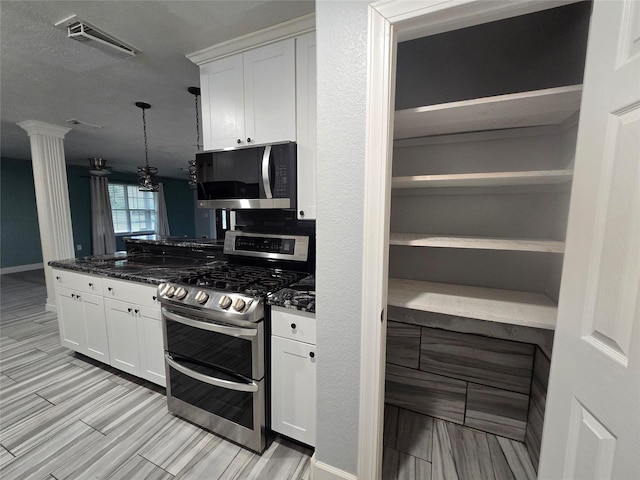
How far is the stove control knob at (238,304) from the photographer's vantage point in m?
1.39

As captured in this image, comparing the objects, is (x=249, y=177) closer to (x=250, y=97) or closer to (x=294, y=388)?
(x=250, y=97)

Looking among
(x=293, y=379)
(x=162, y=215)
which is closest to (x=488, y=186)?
(x=293, y=379)

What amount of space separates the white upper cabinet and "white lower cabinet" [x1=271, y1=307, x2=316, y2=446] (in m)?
1.10

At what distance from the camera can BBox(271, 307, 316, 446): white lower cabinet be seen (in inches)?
54.9

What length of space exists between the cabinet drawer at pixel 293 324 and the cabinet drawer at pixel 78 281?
161cm

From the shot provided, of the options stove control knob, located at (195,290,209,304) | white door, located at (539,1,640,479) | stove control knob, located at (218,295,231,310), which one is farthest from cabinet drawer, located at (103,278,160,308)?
white door, located at (539,1,640,479)

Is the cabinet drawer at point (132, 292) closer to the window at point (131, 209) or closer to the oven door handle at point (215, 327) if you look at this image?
the oven door handle at point (215, 327)

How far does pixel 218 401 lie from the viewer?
5.18 ft

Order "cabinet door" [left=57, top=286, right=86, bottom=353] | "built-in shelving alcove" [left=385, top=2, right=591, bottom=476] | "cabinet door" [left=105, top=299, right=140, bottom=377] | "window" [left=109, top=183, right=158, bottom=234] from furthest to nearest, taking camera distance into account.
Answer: "window" [left=109, top=183, right=158, bottom=234], "cabinet door" [left=57, top=286, right=86, bottom=353], "cabinet door" [left=105, top=299, right=140, bottom=377], "built-in shelving alcove" [left=385, top=2, right=591, bottom=476]

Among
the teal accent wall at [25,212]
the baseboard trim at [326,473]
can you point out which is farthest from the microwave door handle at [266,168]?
the teal accent wall at [25,212]

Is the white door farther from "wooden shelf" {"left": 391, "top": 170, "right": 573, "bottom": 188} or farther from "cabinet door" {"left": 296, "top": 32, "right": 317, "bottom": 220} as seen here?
"cabinet door" {"left": 296, "top": 32, "right": 317, "bottom": 220}

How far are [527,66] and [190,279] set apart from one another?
7.44ft

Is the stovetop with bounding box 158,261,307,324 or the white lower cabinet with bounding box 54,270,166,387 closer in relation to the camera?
the stovetop with bounding box 158,261,307,324

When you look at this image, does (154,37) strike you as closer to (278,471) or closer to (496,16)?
(496,16)
